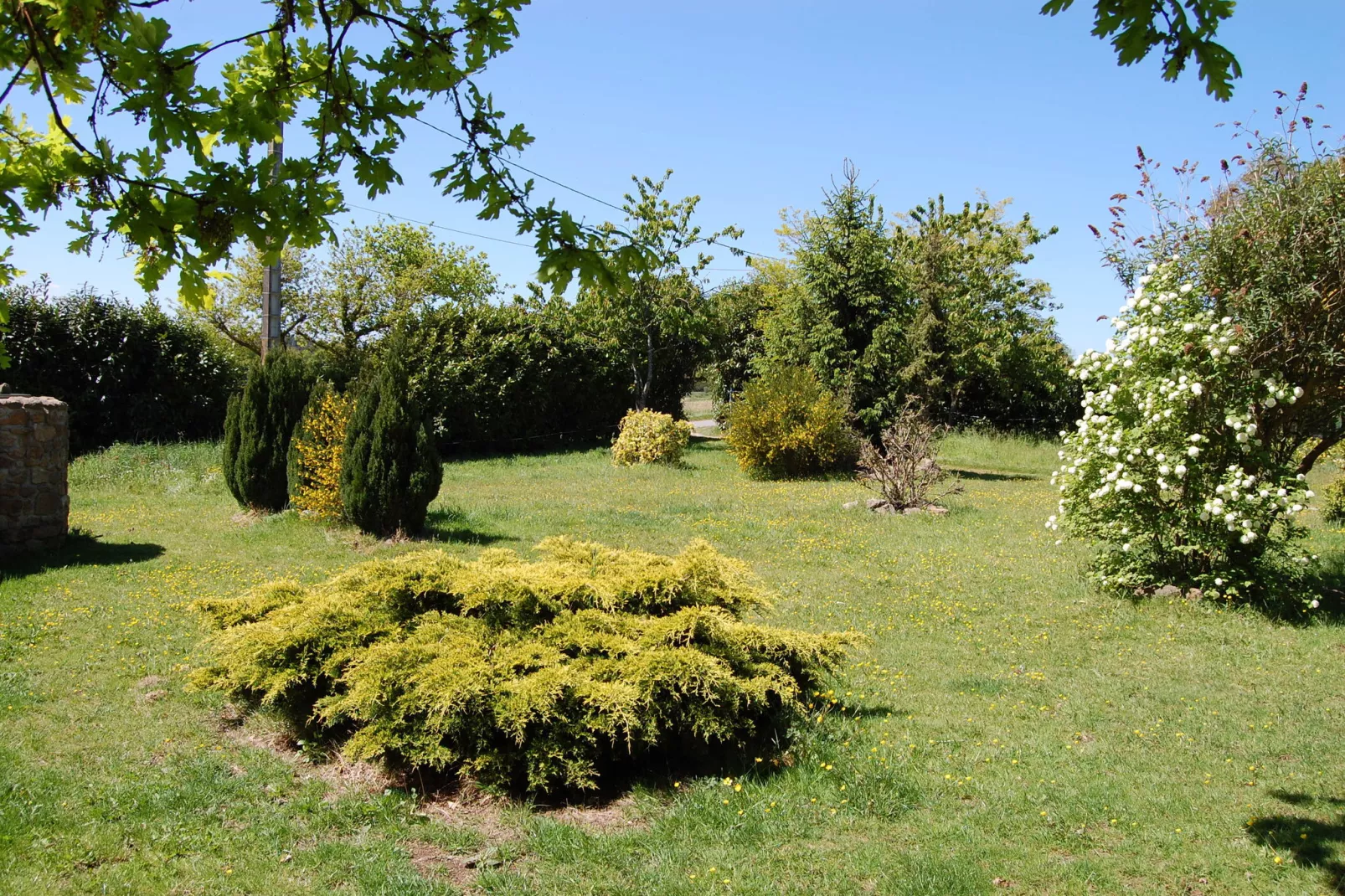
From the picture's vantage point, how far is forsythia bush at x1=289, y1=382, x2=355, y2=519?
9.66 metres

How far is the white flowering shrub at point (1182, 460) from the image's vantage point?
6.98 meters

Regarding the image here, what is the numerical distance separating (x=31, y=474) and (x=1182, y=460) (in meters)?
9.95

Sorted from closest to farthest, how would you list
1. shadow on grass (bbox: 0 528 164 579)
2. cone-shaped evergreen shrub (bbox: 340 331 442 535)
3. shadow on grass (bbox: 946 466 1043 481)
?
shadow on grass (bbox: 0 528 164 579) → cone-shaped evergreen shrub (bbox: 340 331 442 535) → shadow on grass (bbox: 946 466 1043 481)

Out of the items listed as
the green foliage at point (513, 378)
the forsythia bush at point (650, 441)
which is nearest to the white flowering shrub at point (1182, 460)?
the forsythia bush at point (650, 441)

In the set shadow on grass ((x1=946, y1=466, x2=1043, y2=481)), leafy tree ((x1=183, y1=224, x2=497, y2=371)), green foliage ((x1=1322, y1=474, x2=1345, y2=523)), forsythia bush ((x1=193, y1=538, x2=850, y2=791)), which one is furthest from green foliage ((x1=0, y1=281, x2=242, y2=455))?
green foliage ((x1=1322, y1=474, x2=1345, y2=523))

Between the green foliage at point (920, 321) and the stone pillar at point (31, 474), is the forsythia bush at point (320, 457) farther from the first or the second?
the green foliage at point (920, 321)

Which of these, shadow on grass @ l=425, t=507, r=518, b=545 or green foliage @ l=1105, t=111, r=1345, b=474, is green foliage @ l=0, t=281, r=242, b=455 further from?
green foliage @ l=1105, t=111, r=1345, b=474

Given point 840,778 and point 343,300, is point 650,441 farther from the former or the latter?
point 840,778

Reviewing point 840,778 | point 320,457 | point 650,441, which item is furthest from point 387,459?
point 650,441

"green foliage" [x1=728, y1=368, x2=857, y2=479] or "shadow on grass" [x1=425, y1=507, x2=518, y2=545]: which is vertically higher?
"green foliage" [x1=728, y1=368, x2=857, y2=479]

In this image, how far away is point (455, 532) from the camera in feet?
32.1

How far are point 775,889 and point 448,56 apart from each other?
10.0 feet

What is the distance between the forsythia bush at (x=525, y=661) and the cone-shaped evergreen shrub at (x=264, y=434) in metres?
5.78

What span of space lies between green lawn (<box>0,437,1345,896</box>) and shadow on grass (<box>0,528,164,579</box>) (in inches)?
3.8
